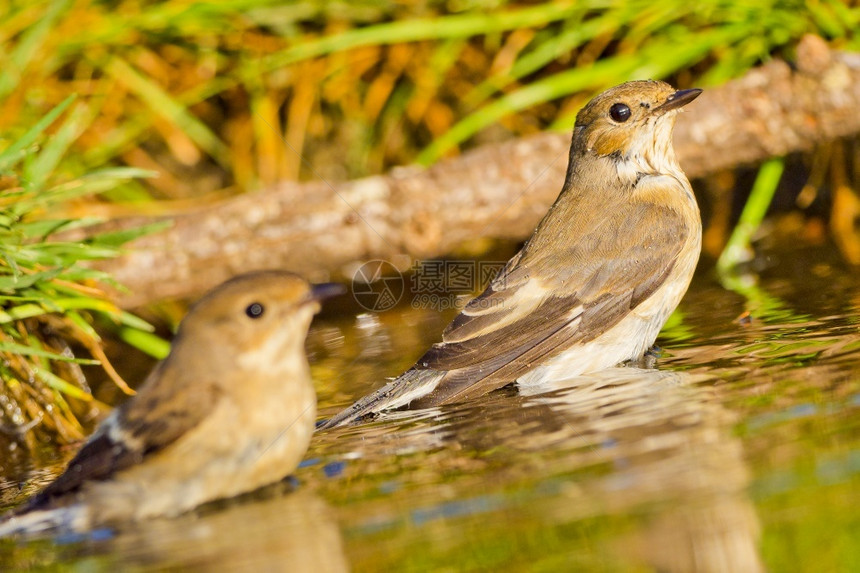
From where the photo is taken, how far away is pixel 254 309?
3369 mm

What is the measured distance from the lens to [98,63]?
7516 millimetres

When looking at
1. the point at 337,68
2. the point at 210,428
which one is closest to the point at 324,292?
the point at 210,428

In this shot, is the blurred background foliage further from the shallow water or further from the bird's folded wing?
the shallow water

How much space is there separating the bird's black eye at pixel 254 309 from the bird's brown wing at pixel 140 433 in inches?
9.9

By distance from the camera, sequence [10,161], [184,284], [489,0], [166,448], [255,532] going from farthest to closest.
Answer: [489,0]
[184,284]
[10,161]
[166,448]
[255,532]

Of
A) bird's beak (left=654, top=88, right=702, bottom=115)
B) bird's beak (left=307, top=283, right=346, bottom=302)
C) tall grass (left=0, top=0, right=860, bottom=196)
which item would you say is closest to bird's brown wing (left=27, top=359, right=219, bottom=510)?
bird's beak (left=307, top=283, right=346, bottom=302)

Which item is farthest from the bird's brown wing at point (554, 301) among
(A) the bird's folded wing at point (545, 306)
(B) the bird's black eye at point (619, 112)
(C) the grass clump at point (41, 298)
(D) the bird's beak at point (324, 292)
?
(C) the grass clump at point (41, 298)

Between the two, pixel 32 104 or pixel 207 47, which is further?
pixel 207 47

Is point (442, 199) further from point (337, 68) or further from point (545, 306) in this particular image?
point (337, 68)

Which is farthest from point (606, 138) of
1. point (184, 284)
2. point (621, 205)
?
point (184, 284)

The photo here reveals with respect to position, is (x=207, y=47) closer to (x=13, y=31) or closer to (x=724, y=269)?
(x=13, y=31)

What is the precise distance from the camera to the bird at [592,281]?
4.36 m

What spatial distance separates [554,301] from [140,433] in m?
1.98

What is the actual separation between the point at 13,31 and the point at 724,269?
4.61 meters
